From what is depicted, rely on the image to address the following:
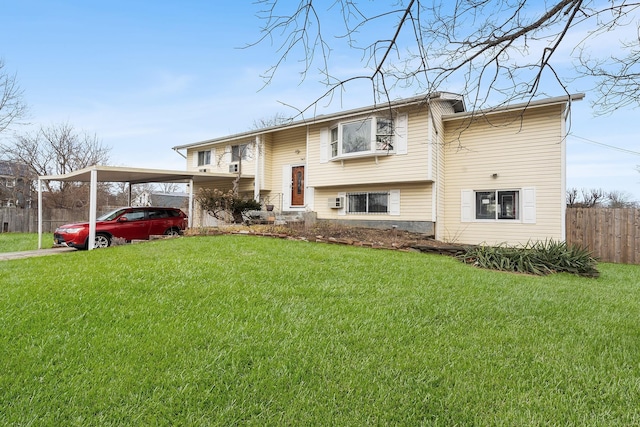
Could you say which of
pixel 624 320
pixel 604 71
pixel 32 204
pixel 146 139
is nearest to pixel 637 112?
pixel 604 71

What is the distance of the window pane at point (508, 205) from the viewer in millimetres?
11492

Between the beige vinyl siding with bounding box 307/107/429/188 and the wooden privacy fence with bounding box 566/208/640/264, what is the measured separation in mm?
4946

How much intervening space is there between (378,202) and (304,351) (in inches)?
433

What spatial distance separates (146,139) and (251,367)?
18.7 metres

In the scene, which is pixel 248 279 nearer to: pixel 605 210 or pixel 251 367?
pixel 251 367

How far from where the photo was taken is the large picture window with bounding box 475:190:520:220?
11.5 meters

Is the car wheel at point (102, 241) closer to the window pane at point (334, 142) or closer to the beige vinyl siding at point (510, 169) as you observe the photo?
the window pane at point (334, 142)

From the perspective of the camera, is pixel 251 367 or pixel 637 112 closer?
pixel 251 367

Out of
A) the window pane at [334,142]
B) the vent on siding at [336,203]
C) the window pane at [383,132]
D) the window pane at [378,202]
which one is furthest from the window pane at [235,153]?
the window pane at [383,132]

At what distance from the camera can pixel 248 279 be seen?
4.98 m

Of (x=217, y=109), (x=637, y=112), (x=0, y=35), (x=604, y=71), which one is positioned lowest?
(x=637, y=112)

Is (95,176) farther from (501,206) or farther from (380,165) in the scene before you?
(501,206)

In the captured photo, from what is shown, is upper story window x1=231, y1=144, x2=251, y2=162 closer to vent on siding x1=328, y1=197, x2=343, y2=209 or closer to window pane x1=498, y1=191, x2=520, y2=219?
vent on siding x1=328, y1=197, x2=343, y2=209

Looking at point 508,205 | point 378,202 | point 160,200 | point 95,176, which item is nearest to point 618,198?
point 508,205
